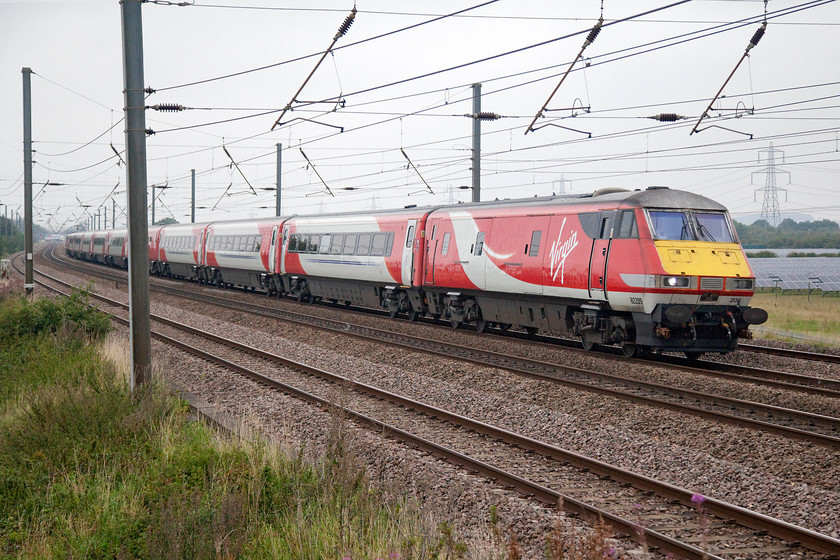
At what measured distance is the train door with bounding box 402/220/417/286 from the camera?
21812mm

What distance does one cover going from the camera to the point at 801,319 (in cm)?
2712

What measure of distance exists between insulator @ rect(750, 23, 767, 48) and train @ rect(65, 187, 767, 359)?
114 inches

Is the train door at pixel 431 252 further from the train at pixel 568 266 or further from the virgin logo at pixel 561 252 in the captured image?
the virgin logo at pixel 561 252

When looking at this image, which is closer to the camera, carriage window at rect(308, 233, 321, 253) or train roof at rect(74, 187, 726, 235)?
train roof at rect(74, 187, 726, 235)

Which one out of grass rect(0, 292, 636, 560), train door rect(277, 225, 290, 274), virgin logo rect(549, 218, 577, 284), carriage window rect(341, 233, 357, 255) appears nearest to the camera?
grass rect(0, 292, 636, 560)

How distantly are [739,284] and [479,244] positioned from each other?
6.39m

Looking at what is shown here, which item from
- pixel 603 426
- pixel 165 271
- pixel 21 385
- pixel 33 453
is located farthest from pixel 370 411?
pixel 165 271

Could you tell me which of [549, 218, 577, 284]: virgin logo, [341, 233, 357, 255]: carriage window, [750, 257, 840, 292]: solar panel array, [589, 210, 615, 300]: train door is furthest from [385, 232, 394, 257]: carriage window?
[750, 257, 840, 292]: solar panel array

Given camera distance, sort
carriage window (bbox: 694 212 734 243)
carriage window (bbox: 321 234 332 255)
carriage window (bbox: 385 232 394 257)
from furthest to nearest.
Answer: carriage window (bbox: 321 234 332 255)
carriage window (bbox: 385 232 394 257)
carriage window (bbox: 694 212 734 243)

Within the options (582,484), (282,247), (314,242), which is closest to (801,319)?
(314,242)

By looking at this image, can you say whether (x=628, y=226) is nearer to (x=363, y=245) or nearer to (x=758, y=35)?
(x=758, y=35)

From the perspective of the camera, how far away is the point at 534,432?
10195mm

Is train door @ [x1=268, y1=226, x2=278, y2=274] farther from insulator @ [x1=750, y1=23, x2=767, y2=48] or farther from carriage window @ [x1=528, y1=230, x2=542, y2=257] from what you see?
insulator @ [x1=750, y1=23, x2=767, y2=48]

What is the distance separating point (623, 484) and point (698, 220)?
8.41m
